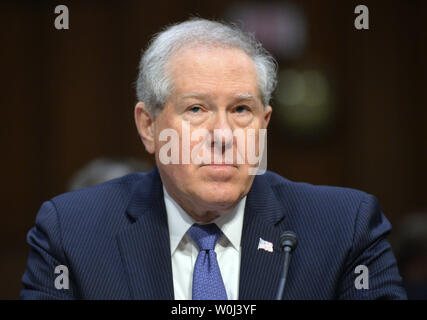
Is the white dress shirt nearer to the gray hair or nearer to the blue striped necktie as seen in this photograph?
the blue striped necktie

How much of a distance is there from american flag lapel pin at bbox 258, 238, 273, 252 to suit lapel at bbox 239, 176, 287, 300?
0.4 inches

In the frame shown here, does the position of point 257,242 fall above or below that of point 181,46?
below

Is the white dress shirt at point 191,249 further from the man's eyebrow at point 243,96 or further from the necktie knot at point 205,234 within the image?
the man's eyebrow at point 243,96

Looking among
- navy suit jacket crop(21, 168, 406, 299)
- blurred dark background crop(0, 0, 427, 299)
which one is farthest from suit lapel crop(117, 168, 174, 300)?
blurred dark background crop(0, 0, 427, 299)

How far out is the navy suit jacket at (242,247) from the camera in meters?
1.85

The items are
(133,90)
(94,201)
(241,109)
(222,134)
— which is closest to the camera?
(222,134)

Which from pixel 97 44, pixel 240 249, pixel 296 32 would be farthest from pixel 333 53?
pixel 240 249

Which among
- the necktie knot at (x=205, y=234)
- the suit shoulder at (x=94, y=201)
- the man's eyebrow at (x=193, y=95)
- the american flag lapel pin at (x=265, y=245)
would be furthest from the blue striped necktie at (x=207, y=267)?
the man's eyebrow at (x=193, y=95)

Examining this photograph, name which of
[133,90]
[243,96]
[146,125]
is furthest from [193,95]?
[133,90]

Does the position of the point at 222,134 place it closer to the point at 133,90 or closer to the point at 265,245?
the point at 265,245

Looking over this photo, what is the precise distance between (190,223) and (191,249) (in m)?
0.09

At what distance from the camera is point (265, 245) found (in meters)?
1.93

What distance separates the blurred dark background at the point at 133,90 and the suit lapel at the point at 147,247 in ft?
10.1

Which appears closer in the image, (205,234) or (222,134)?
(222,134)
